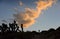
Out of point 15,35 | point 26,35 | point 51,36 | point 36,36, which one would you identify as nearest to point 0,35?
point 15,35

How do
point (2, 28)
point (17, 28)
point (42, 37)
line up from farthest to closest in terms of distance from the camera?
point (2, 28), point (17, 28), point (42, 37)

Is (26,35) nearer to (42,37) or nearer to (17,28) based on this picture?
(17,28)

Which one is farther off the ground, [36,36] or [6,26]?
[6,26]

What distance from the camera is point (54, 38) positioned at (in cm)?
3875

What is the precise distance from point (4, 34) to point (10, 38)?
264cm

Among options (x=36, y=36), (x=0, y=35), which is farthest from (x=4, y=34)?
(x=36, y=36)

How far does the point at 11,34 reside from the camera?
55.8 m

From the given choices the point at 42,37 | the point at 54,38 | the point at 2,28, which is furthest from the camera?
the point at 2,28

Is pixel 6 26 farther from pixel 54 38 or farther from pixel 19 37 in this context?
pixel 54 38

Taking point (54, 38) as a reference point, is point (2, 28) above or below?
above

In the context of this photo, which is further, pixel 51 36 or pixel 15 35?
pixel 15 35

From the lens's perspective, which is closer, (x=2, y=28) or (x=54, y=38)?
(x=54, y=38)

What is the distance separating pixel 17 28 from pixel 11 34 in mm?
3478

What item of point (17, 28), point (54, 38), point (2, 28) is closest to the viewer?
point (54, 38)
